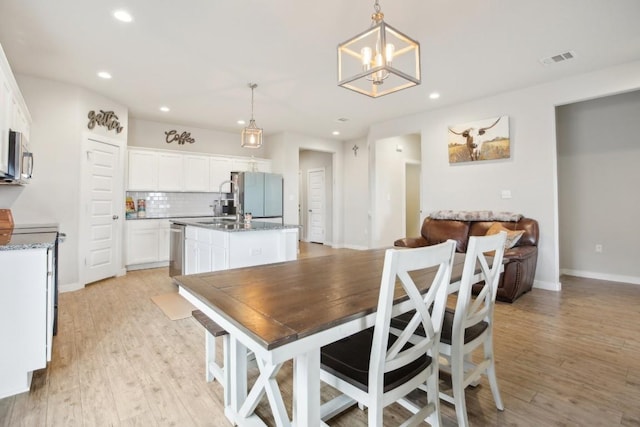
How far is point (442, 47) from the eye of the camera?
314 centimetres

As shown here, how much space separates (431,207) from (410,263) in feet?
14.5

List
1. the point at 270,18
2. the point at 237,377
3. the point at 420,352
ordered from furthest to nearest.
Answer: the point at 270,18
the point at 237,377
the point at 420,352

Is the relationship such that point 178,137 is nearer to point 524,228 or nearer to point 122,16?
point 122,16

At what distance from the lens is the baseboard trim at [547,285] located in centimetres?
402

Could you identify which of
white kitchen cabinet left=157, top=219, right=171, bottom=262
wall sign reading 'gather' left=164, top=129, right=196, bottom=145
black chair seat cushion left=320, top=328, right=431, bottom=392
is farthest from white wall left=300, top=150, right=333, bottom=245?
black chair seat cushion left=320, top=328, right=431, bottom=392

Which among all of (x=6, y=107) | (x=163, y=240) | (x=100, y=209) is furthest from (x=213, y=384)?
(x=163, y=240)

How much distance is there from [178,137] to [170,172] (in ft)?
2.92

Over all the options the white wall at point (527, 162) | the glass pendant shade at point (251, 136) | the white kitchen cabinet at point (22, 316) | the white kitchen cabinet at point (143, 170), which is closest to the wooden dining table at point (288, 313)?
the white kitchen cabinet at point (22, 316)

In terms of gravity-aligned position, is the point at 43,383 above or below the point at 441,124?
below

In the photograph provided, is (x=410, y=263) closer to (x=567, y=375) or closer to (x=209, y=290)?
(x=209, y=290)

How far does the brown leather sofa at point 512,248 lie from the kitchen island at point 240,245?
6.17ft

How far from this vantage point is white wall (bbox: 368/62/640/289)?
12.5 feet

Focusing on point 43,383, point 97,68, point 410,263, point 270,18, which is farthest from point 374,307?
Answer: point 97,68

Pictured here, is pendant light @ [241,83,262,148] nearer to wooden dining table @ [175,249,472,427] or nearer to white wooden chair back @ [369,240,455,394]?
wooden dining table @ [175,249,472,427]
